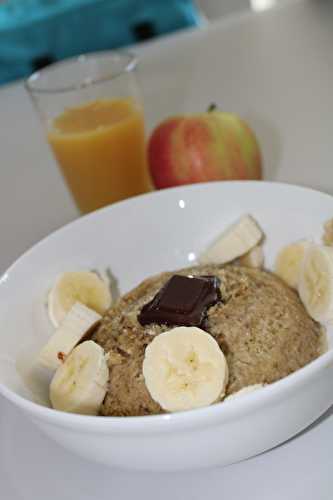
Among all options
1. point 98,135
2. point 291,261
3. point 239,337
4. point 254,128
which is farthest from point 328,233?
point 254,128

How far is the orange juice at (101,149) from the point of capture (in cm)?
127

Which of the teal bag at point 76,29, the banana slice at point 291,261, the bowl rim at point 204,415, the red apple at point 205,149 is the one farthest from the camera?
the teal bag at point 76,29

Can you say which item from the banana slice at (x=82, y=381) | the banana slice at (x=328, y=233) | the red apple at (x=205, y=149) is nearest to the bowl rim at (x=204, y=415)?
the banana slice at (x=82, y=381)

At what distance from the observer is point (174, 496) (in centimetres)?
69

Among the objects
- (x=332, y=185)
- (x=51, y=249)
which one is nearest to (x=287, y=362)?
(x=51, y=249)

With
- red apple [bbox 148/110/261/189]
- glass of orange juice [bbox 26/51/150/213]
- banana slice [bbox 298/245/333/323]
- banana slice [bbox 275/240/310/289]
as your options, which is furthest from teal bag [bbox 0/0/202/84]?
banana slice [bbox 298/245/333/323]

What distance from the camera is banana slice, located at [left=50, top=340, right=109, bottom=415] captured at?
740mm

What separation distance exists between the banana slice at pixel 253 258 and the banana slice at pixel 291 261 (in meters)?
0.03

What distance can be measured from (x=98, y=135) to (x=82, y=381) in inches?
24.6

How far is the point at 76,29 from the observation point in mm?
3006

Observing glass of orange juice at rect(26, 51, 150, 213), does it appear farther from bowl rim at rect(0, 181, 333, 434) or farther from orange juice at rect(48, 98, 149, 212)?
bowl rim at rect(0, 181, 333, 434)

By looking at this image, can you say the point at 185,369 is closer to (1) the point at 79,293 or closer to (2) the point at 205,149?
(1) the point at 79,293

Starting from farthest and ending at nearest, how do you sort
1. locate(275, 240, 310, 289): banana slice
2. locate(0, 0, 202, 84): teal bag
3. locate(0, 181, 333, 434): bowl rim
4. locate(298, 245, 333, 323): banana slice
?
locate(0, 0, 202, 84): teal bag → locate(275, 240, 310, 289): banana slice → locate(298, 245, 333, 323): banana slice → locate(0, 181, 333, 434): bowl rim

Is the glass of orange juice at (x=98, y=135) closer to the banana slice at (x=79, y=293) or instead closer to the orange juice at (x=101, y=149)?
the orange juice at (x=101, y=149)
